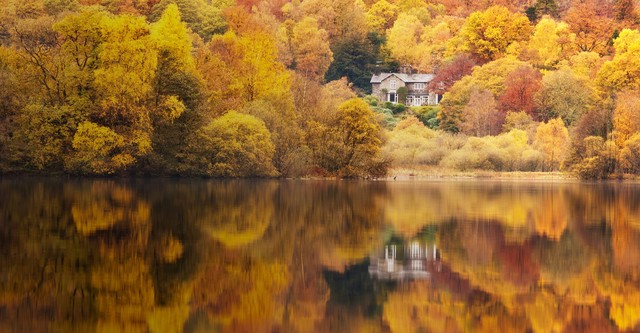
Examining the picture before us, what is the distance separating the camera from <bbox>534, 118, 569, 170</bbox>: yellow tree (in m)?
72.0

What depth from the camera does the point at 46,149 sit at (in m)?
48.2

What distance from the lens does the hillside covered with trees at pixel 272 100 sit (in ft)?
160

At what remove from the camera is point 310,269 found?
15.9 m

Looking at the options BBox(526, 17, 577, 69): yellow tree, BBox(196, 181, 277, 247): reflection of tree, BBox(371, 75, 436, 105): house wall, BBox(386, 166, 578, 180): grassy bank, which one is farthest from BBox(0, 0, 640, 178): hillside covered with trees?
BBox(196, 181, 277, 247): reflection of tree

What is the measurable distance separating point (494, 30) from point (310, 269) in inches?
3954

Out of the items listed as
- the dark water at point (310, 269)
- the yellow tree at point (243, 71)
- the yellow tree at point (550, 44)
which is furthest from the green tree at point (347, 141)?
the yellow tree at point (550, 44)

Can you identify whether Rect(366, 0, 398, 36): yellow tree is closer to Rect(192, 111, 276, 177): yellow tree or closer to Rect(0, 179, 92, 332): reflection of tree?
Rect(192, 111, 276, 177): yellow tree

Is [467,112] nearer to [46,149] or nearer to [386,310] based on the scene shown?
[46,149]

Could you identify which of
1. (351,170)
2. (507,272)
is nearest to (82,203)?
(507,272)

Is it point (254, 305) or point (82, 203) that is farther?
point (82, 203)

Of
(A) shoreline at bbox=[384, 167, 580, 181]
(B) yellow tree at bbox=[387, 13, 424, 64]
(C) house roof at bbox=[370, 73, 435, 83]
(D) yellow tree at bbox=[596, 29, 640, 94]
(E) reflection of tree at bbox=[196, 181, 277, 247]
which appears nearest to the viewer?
(E) reflection of tree at bbox=[196, 181, 277, 247]

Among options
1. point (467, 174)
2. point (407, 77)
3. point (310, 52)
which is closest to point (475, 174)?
point (467, 174)

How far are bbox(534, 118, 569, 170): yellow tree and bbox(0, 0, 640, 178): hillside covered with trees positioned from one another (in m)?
0.12

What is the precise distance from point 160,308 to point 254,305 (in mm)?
1372
